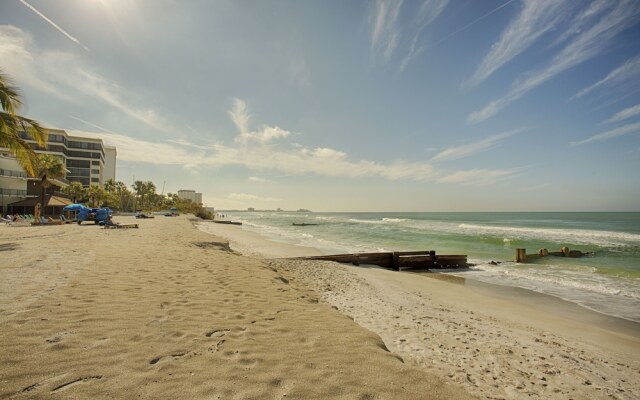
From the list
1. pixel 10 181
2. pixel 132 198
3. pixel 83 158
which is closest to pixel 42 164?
pixel 10 181

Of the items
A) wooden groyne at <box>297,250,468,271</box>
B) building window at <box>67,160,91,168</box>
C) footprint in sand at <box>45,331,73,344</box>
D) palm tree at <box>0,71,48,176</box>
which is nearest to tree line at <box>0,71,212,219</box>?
palm tree at <box>0,71,48,176</box>

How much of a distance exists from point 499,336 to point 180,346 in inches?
270

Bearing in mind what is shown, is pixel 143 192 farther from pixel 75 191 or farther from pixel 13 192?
pixel 13 192

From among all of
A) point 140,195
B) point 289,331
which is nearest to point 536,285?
point 289,331

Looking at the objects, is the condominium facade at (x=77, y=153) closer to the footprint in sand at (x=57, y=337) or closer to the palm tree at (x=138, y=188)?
the palm tree at (x=138, y=188)

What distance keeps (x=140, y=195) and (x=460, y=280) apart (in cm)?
10253

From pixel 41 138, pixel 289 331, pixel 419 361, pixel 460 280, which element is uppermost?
pixel 41 138

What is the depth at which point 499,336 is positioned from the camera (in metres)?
6.53

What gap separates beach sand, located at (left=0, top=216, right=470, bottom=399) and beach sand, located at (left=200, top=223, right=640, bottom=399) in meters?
0.91

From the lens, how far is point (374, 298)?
31.2ft

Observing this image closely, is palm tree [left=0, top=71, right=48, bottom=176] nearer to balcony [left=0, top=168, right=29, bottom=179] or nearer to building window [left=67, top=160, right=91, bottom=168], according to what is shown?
balcony [left=0, top=168, right=29, bottom=179]

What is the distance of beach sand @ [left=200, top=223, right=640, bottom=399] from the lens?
14.9 ft

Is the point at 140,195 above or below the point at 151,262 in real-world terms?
above

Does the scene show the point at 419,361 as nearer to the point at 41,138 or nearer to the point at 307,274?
the point at 307,274
